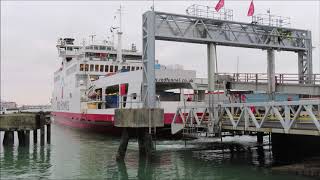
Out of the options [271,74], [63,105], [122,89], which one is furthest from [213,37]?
[63,105]

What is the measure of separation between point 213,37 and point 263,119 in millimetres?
9114

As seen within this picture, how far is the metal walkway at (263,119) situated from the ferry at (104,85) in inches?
108

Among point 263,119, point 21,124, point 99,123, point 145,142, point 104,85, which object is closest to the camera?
point 263,119

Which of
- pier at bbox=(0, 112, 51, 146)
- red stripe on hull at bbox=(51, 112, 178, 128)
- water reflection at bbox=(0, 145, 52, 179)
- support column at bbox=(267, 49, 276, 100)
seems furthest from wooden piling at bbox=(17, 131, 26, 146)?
support column at bbox=(267, 49, 276, 100)

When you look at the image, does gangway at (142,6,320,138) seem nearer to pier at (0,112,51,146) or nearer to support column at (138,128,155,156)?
support column at (138,128,155,156)

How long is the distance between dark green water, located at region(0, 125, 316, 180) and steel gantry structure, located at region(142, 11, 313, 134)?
3264 millimetres

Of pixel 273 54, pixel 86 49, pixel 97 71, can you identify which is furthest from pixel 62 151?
pixel 86 49

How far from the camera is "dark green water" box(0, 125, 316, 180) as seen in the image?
17641mm

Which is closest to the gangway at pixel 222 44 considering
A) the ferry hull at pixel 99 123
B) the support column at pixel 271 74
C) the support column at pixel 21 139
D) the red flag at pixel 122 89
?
the support column at pixel 271 74

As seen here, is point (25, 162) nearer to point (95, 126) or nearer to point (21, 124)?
point (21, 124)

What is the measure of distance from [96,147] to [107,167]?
8.50m

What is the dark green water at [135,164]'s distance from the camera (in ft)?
57.9

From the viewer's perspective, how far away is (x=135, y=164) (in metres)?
20.5

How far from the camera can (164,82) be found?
29.5 metres
